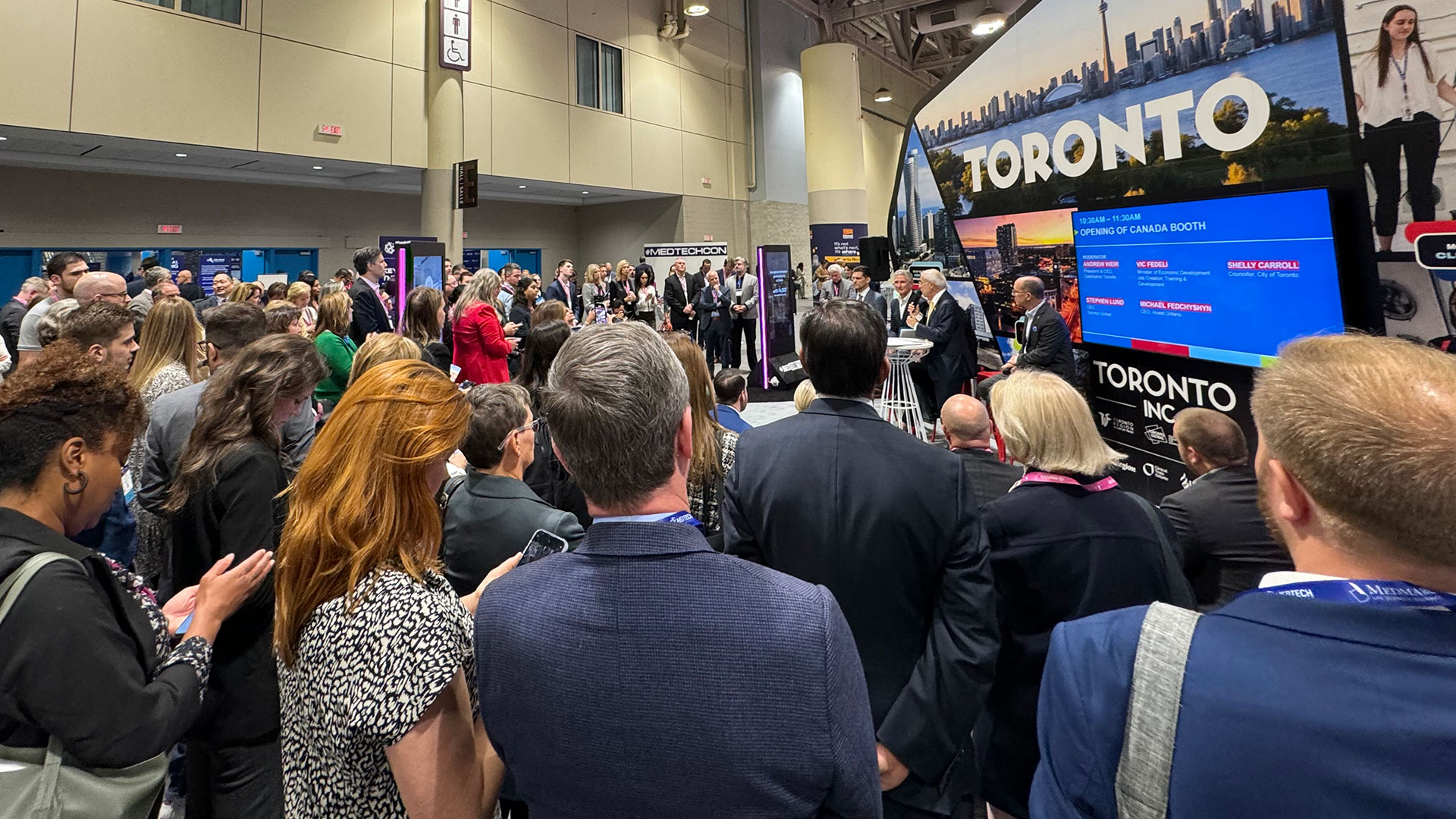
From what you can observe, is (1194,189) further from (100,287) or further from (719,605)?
(100,287)

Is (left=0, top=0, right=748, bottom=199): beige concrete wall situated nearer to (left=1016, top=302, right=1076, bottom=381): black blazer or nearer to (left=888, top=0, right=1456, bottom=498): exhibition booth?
(left=888, top=0, right=1456, bottom=498): exhibition booth

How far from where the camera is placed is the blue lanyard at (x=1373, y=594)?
67 cm

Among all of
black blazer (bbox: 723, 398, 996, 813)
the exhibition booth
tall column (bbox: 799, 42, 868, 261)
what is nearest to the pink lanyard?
black blazer (bbox: 723, 398, 996, 813)

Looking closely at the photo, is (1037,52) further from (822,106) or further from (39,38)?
(822,106)

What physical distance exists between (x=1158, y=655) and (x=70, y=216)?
12.6 metres

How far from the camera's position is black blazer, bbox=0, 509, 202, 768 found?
39.8 inches

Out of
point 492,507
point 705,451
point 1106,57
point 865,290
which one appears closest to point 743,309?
point 865,290

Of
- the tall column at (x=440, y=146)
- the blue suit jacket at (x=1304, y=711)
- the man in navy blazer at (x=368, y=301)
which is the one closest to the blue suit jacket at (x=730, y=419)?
the blue suit jacket at (x=1304, y=711)

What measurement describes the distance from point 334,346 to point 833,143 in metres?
13.5

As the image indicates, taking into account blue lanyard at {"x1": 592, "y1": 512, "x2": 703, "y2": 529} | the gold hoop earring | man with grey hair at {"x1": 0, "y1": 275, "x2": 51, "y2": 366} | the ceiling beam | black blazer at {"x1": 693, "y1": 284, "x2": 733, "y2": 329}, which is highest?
the ceiling beam

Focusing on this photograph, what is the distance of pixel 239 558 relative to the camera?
1671 mm

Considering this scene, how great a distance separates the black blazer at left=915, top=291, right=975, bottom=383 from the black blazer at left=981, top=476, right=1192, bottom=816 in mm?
4441

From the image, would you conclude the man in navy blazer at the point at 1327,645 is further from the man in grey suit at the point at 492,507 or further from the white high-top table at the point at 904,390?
the white high-top table at the point at 904,390

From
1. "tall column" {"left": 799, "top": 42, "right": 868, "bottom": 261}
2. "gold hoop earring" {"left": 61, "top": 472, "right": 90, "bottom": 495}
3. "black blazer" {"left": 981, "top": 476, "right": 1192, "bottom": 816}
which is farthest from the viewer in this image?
"tall column" {"left": 799, "top": 42, "right": 868, "bottom": 261}
